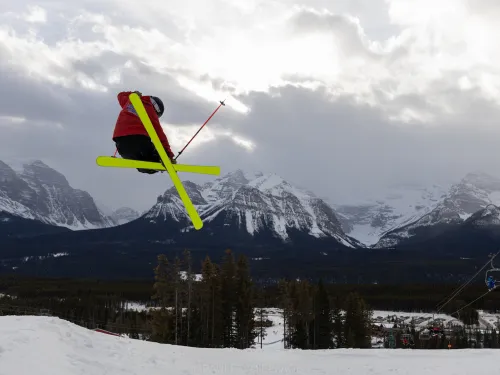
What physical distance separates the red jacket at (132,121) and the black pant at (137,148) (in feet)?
0.33

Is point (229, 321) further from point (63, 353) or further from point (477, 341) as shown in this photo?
point (477, 341)

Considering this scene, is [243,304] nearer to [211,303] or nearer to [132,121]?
[211,303]

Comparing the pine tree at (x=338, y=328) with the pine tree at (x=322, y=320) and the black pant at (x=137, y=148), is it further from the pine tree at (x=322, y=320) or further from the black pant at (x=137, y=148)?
the black pant at (x=137, y=148)

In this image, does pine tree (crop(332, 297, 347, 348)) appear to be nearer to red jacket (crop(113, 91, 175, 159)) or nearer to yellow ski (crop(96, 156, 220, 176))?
yellow ski (crop(96, 156, 220, 176))

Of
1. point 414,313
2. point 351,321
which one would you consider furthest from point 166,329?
point 414,313

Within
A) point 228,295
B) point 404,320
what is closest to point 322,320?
point 228,295

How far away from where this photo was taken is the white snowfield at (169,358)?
42.0 ft

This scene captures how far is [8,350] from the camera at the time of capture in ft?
40.7

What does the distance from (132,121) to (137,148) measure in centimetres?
47

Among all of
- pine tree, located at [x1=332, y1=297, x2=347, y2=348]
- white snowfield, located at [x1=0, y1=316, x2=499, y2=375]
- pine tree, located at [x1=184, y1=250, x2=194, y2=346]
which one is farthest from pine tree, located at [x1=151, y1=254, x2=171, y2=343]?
white snowfield, located at [x1=0, y1=316, x2=499, y2=375]

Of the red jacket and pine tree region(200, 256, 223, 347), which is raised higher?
the red jacket

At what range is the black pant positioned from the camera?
793 cm

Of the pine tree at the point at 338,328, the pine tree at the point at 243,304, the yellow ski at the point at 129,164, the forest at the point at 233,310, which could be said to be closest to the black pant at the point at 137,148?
the yellow ski at the point at 129,164

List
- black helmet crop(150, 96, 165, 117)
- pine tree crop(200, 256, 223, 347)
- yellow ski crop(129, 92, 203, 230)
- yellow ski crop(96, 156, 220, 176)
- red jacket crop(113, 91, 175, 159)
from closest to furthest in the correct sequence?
yellow ski crop(129, 92, 203, 230)
red jacket crop(113, 91, 175, 159)
yellow ski crop(96, 156, 220, 176)
black helmet crop(150, 96, 165, 117)
pine tree crop(200, 256, 223, 347)
